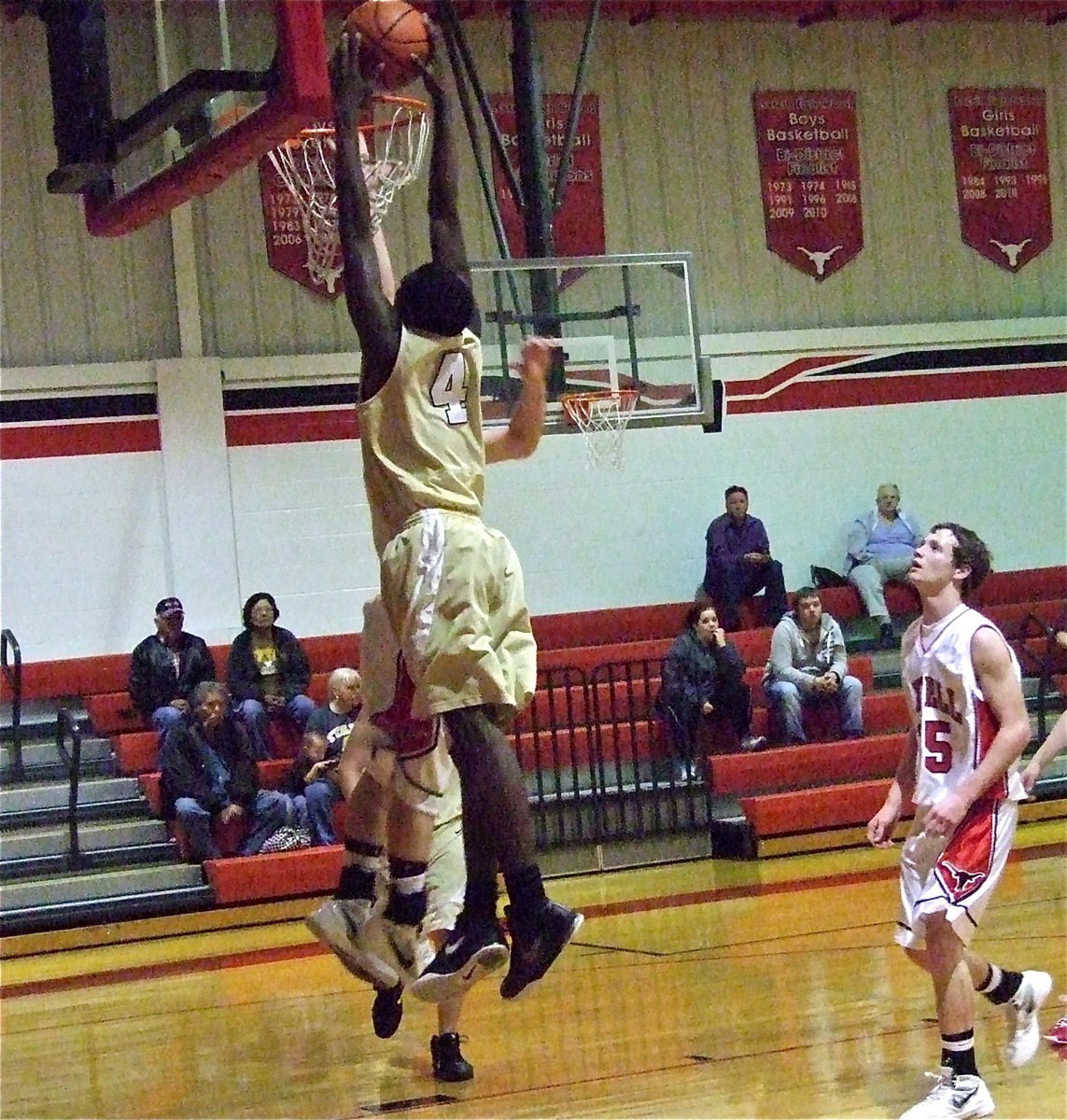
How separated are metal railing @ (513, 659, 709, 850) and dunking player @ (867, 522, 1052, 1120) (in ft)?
16.9

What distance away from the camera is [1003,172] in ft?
49.3

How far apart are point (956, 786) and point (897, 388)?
32.4ft

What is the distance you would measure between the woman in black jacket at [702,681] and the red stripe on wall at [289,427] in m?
3.17

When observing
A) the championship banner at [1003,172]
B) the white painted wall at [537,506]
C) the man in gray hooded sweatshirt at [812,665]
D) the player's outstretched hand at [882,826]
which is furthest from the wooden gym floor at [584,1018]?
the championship banner at [1003,172]

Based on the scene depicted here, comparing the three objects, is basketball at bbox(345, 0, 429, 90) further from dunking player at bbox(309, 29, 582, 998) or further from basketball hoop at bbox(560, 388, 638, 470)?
basketball hoop at bbox(560, 388, 638, 470)

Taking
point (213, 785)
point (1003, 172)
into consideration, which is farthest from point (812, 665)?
point (1003, 172)

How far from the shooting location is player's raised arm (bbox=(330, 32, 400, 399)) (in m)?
4.07

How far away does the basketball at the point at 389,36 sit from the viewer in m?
4.29

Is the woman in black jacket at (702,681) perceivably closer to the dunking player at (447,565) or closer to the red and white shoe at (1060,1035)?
the red and white shoe at (1060,1035)

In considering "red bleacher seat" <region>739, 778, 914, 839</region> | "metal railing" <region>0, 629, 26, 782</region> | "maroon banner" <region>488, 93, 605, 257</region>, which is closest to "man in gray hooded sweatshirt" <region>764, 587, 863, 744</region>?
"red bleacher seat" <region>739, 778, 914, 839</region>

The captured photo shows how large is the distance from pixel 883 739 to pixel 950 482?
4.06m

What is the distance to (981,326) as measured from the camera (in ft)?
48.3

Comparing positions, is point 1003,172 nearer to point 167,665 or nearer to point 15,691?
point 167,665


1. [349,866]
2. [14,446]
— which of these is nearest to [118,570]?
[14,446]
